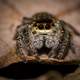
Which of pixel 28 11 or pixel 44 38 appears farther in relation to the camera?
pixel 28 11

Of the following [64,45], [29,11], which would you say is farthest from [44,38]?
[29,11]

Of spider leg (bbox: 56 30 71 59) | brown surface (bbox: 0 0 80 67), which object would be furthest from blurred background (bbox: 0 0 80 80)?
spider leg (bbox: 56 30 71 59)

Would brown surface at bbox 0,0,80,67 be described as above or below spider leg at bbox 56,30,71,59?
above

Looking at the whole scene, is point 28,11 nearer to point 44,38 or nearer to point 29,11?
point 29,11

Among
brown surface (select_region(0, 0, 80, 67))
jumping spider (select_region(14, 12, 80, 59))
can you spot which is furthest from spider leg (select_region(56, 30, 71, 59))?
brown surface (select_region(0, 0, 80, 67))

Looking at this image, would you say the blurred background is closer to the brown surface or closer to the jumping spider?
the brown surface

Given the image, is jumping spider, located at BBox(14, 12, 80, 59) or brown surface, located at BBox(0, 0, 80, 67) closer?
jumping spider, located at BBox(14, 12, 80, 59)
